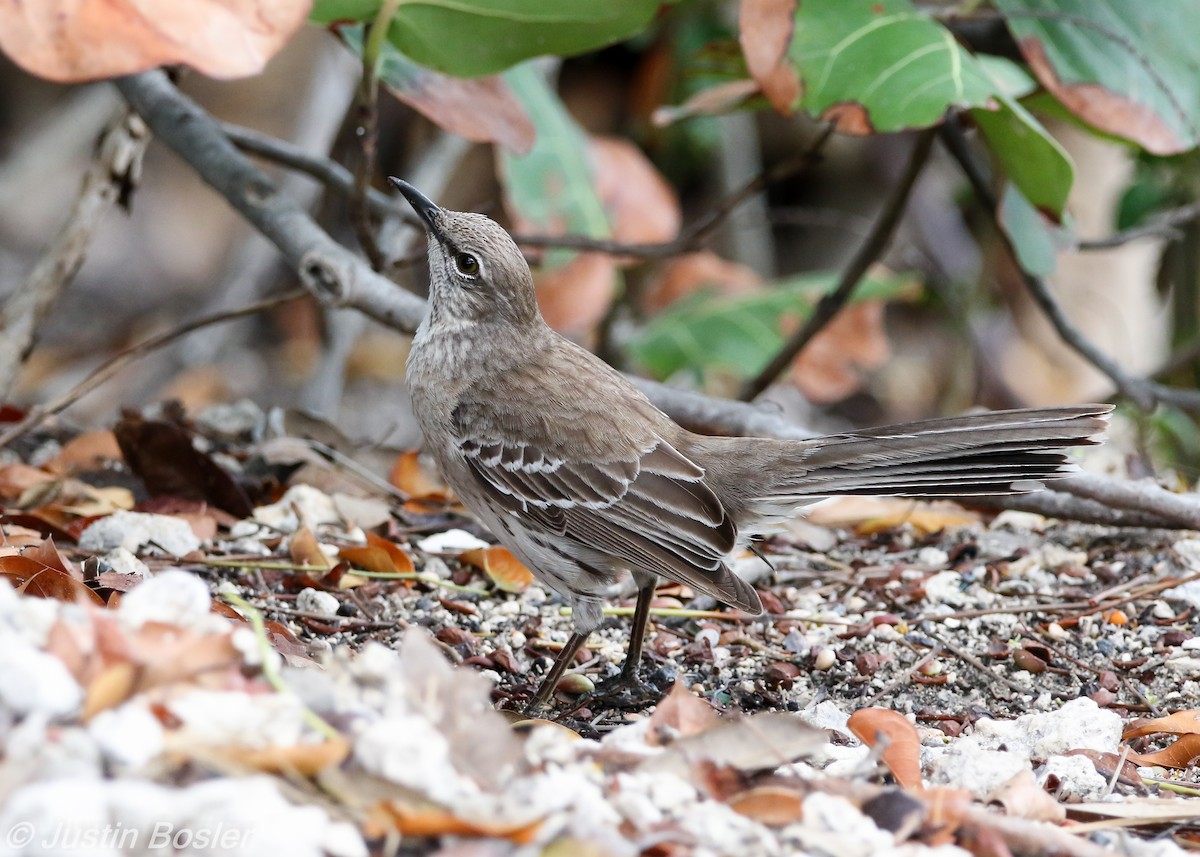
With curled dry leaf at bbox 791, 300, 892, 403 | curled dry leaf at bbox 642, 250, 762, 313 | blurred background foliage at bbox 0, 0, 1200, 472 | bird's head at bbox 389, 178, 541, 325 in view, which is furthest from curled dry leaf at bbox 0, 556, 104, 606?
curled dry leaf at bbox 642, 250, 762, 313

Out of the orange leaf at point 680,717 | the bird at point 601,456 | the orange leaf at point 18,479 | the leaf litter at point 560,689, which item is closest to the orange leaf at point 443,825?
the leaf litter at point 560,689

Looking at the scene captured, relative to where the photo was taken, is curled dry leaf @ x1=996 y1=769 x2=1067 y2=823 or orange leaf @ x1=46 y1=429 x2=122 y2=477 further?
orange leaf @ x1=46 y1=429 x2=122 y2=477

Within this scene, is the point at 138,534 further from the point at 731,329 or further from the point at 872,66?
the point at 731,329

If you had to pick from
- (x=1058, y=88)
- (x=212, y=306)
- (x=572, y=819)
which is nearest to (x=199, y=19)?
(x=572, y=819)

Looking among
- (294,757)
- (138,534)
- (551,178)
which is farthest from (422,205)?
(551,178)

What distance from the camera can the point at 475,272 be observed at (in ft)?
14.2

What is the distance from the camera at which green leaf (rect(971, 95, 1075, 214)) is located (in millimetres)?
4078

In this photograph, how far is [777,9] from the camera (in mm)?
4223

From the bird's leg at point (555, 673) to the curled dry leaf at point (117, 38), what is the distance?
1804mm

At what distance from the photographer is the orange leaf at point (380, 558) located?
13.6 feet

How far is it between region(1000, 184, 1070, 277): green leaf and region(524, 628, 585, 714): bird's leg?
Answer: 2177mm

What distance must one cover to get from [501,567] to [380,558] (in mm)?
433

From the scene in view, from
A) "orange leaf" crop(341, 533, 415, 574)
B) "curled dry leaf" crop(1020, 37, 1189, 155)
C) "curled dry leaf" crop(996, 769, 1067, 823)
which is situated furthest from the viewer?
"curled dry leaf" crop(1020, 37, 1189, 155)

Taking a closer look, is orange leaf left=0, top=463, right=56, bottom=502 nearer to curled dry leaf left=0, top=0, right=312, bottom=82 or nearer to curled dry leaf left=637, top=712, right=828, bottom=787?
curled dry leaf left=0, top=0, right=312, bottom=82
